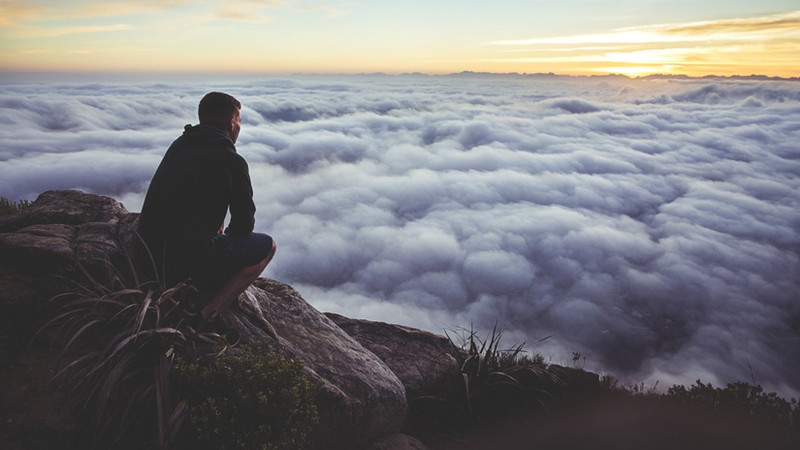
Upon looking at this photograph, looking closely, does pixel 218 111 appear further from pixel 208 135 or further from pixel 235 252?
pixel 235 252

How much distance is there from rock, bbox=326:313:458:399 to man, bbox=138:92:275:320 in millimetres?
2657

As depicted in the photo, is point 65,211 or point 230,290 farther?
point 65,211

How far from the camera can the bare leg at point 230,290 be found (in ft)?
11.8

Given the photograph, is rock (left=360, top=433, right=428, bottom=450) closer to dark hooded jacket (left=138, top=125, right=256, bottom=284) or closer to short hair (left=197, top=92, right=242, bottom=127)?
dark hooded jacket (left=138, top=125, right=256, bottom=284)

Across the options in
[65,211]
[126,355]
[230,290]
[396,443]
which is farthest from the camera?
[65,211]

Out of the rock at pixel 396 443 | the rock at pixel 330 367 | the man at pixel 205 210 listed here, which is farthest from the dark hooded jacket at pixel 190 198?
the rock at pixel 396 443

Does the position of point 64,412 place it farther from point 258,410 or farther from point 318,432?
point 318,432

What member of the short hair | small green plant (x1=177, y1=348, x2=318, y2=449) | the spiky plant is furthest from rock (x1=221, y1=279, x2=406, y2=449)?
the short hair

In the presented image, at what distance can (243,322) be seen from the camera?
4012 millimetres

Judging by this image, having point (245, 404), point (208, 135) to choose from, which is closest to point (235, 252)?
point (208, 135)

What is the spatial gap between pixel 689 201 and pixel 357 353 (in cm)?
8816

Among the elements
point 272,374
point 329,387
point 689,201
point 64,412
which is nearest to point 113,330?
point 64,412

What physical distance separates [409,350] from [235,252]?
3.23m

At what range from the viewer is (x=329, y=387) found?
3812mm
